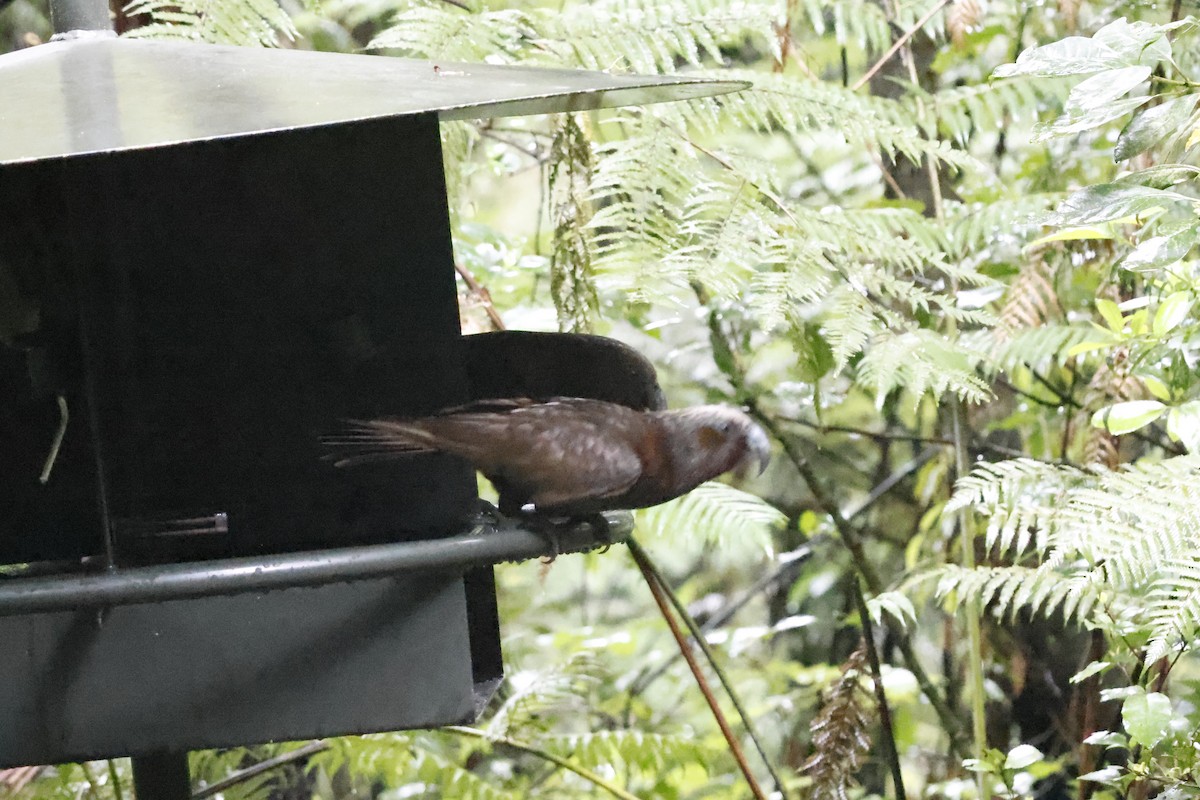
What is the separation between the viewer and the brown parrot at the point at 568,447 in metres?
1.34

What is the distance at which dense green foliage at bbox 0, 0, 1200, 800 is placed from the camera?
1.81 metres

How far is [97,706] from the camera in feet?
4.00

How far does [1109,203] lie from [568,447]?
0.76m

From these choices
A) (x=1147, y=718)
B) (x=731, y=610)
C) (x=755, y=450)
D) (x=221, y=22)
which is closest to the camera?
(x=1147, y=718)

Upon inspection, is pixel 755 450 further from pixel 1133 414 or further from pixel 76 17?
pixel 76 17

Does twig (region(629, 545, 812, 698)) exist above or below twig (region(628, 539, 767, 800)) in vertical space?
below

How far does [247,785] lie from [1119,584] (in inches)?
78.9

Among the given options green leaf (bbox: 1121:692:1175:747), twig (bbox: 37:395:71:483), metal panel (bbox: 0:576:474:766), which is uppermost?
twig (bbox: 37:395:71:483)

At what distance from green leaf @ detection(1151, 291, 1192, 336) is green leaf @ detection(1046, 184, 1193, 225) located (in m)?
0.35

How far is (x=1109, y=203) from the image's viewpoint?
1.43 meters

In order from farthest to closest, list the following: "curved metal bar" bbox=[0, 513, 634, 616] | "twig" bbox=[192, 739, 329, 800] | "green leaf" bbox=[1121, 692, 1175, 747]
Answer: "twig" bbox=[192, 739, 329, 800] < "green leaf" bbox=[1121, 692, 1175, 747] < "curved metal bar" bbox=[0, 513, 634, 616]

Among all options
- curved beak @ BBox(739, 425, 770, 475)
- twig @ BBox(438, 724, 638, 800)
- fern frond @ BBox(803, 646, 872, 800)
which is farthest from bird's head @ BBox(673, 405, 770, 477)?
twig @ BBox(438, 724, 638, 800)

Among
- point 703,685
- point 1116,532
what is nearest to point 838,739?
point 703,685

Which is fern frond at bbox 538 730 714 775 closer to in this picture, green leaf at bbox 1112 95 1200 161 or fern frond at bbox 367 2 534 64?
fern frond at bbox 367 2 534 64
